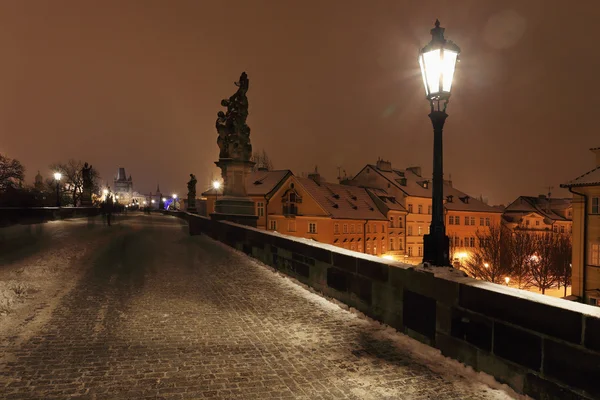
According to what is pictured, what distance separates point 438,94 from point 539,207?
3178 inches

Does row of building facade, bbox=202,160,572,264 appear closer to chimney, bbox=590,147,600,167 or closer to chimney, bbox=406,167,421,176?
chimney, bbox=406,167,421,176

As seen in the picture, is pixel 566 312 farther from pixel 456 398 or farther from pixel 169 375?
pixel 169 375

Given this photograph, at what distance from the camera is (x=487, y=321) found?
4465mm

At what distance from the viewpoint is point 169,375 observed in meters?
4.37

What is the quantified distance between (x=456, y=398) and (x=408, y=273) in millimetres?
1991

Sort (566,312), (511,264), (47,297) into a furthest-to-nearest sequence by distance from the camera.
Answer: (511,264), (47,297), (566,312)

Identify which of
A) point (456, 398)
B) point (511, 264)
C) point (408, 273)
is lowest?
point (511, 264)

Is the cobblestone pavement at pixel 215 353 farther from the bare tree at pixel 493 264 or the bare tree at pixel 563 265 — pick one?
the bare tree at pixel 563 265

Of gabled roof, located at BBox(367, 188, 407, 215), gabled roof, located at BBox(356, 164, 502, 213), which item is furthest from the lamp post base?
gabled roof, located at BBox(356, 164, 502, 213)

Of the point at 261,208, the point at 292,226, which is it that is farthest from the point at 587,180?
the point at 261,208

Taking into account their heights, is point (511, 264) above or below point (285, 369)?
below

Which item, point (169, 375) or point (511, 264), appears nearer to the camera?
point (169, 375)

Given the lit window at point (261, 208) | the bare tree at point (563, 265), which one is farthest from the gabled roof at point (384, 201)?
the bare tree at point (563, 265)

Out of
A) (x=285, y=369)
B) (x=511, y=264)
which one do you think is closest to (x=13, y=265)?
(x=285, y=369)
